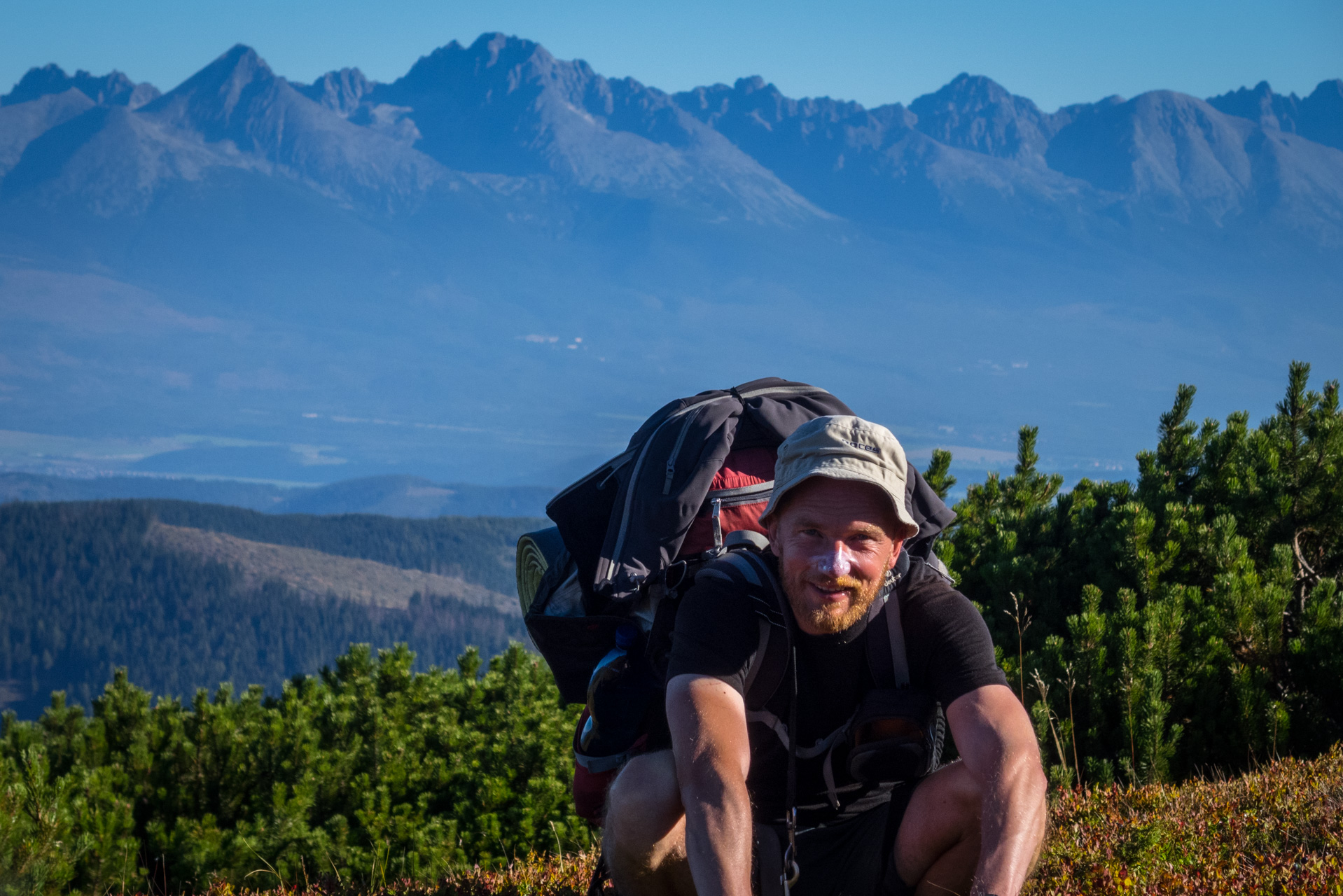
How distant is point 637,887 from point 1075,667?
366 cm

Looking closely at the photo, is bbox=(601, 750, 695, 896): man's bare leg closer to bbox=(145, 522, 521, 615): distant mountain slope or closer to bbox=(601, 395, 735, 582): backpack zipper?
bbox=(601, 395, 735, 582): backpack zipper

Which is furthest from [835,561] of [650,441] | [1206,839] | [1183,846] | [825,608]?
[1206,839]

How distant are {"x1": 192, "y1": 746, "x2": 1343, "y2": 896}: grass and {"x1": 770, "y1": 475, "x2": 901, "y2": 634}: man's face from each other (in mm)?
1216

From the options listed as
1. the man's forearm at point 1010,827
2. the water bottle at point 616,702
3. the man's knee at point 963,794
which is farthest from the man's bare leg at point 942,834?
the water bottle at point 616,702

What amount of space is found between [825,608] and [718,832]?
0.70m

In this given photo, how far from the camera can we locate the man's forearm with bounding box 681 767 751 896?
2.91 m

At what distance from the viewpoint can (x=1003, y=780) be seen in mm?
2945

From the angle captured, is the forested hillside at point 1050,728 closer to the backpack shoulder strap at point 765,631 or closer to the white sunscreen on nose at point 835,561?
the backpack shoulder strap at point 765,631

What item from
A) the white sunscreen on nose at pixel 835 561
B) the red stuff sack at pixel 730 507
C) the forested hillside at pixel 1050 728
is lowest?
the forested hillside at pixel 1050 728

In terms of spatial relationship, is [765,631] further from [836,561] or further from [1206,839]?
[1206,839]

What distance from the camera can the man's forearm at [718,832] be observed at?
291cm

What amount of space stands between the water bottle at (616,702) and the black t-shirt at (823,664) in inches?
15.3

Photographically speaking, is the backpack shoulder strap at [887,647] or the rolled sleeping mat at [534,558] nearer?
the backpack shoulder strap at [887,647]

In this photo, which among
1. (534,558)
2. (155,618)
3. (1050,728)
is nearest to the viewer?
(534,558)
